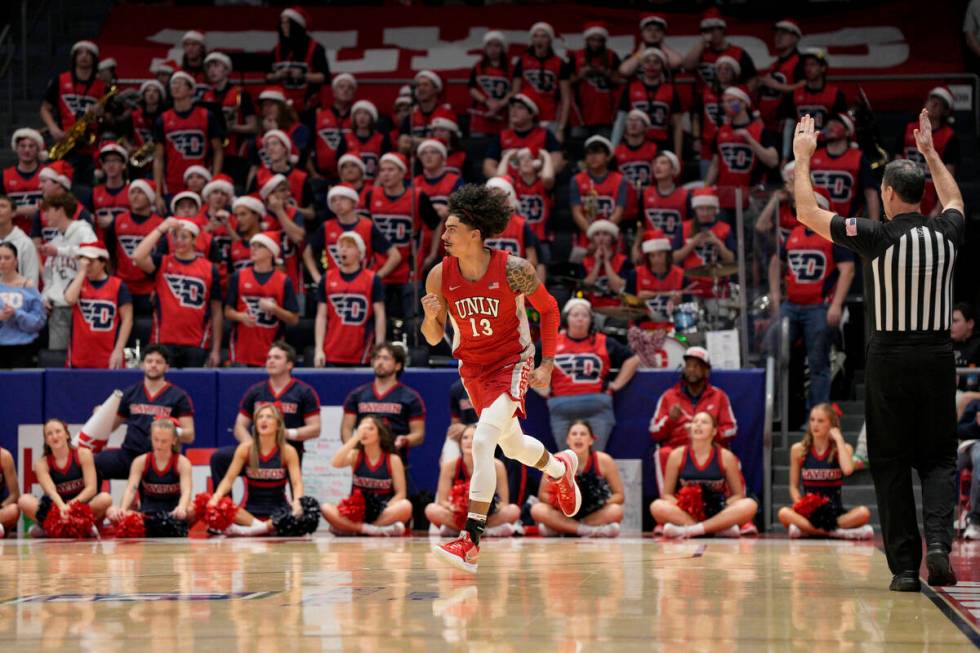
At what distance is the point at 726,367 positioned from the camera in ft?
43.8

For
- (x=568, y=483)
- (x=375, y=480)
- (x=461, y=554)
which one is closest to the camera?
(x=461, y=554)

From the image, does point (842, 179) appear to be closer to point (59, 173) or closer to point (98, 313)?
point (98, 313)

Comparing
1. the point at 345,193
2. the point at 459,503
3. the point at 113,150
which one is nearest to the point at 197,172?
the point at 113,150

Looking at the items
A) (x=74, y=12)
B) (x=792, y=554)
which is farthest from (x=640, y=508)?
(x=74, y=12)

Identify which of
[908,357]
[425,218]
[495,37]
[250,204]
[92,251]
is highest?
[495,37]

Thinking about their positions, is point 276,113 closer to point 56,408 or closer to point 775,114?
point 56,408

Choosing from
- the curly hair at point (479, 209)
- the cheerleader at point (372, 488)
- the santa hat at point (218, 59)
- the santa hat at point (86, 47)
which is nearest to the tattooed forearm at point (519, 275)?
the curly hair at point (479, 209)

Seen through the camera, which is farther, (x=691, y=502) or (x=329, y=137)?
(x=329, y=137)

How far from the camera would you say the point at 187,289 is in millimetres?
13953

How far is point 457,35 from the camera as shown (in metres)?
19.6

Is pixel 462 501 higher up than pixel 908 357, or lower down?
lower down

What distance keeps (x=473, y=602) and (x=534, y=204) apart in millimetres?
9159

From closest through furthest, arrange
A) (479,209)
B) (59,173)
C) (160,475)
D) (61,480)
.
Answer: (479,209) < (160,475) < (61,480) < (59,173)

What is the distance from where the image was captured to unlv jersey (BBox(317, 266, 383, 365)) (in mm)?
13695
